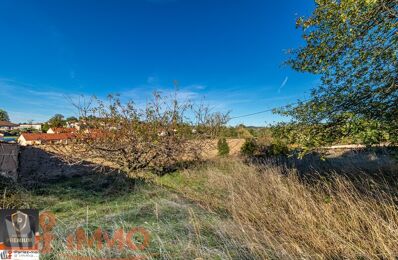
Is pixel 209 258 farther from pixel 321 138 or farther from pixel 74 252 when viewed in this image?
pixel 321 138

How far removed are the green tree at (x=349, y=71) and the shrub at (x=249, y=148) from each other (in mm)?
10155

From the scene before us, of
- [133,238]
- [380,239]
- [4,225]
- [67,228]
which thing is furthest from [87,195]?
[380,239]

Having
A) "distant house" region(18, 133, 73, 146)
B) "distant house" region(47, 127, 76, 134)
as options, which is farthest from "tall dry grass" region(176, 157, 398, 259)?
"distant house" region(18, 133, 73, 146)

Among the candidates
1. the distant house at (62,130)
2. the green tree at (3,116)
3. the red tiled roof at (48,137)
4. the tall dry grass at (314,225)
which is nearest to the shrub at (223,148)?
the distant house at (62,130)

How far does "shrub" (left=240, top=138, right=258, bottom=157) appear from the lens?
14.6 meters

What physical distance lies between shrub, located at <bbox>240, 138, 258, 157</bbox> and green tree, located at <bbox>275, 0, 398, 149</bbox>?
10155 millimetres

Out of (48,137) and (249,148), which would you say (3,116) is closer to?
(48,137)

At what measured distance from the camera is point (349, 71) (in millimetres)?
4215

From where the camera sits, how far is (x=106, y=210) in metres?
4.89

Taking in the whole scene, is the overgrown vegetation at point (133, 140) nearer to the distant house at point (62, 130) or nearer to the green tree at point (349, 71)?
the distant house at point (62, 130)

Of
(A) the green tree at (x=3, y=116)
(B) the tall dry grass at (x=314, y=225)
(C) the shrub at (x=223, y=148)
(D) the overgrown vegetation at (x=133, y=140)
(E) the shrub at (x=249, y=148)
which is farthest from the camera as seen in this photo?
(A) the green tree at (x=3, y=116)

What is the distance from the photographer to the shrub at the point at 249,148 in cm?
1457

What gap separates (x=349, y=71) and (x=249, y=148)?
34.9ft

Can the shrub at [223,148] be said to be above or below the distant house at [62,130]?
below
